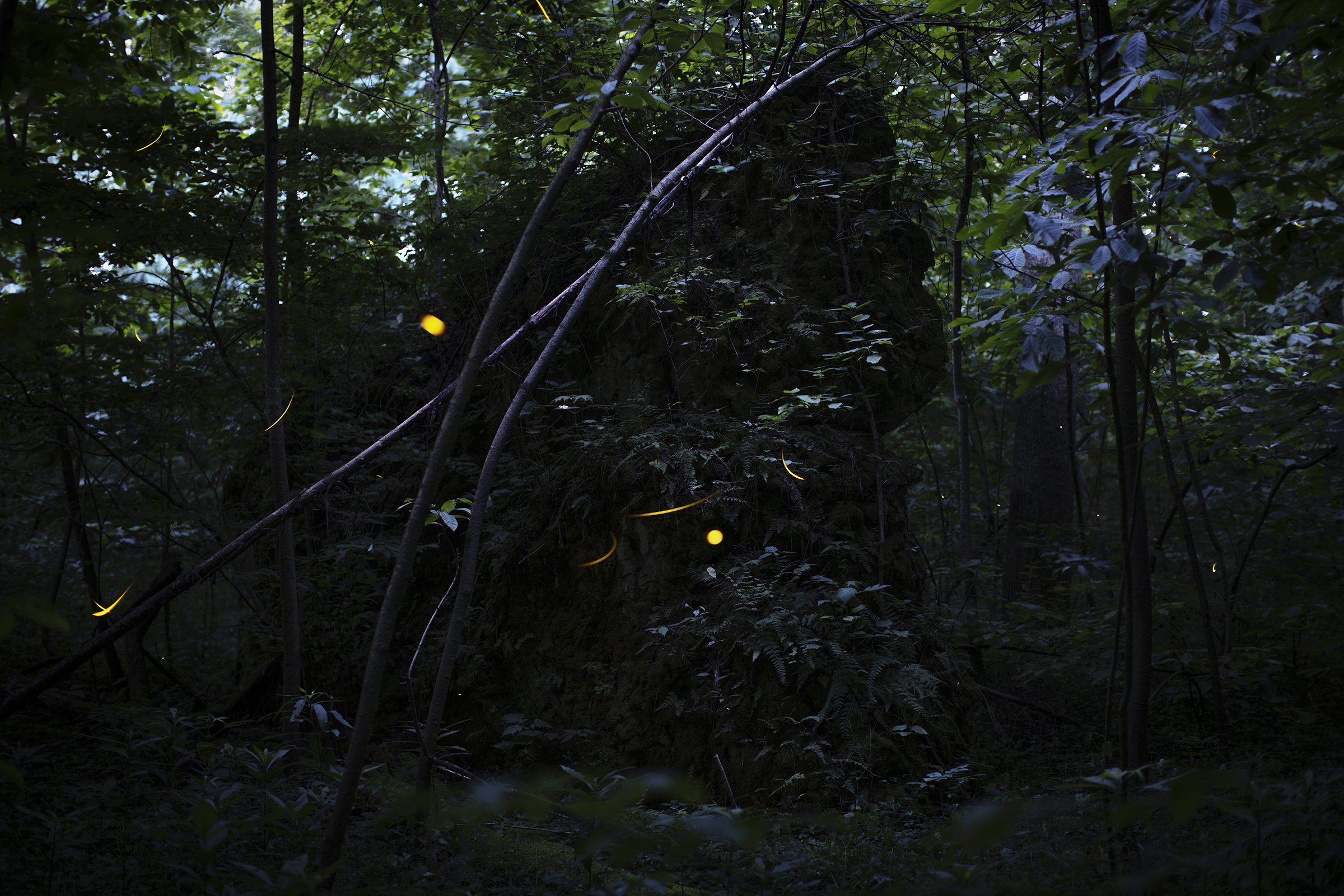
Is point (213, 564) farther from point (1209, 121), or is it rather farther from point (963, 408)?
point (963, 408)

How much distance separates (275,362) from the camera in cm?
468

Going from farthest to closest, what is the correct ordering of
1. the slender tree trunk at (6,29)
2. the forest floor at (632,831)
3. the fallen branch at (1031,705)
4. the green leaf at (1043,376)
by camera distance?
the fallen branch at (1031,705), the green leaf at (1043,376), the slender tree trunk at (6,29), the forest floor at (632,831)

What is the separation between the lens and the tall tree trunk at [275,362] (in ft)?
15.0

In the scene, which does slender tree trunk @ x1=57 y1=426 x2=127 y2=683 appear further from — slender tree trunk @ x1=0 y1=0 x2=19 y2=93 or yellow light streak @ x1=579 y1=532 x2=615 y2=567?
slender tree trunk @ x1=0 y1=0 x2=19 y2=93

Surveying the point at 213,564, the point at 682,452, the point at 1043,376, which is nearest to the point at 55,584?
the point at 213,564

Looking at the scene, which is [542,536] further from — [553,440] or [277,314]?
[277,314]

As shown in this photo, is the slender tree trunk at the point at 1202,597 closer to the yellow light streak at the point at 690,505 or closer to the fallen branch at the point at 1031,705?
the fallen branch at the point at 1031,705

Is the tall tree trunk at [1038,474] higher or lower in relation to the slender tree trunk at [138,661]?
higher

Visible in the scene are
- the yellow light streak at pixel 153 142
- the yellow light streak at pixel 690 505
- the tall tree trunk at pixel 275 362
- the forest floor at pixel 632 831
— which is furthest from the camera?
the yellow light streak at pixel 153 142

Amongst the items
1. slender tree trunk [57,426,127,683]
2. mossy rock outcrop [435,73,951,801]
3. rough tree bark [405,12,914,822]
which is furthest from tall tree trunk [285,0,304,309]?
rough tree bark [405,12,914,822]

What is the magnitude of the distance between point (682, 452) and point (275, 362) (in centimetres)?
267

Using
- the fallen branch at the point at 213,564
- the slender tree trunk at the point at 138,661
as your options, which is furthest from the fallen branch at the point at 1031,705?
the slender tree trunk at the point at 138,661

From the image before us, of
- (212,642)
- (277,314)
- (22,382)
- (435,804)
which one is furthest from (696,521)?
(212,642)

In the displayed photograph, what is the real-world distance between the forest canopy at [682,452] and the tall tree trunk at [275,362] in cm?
4
